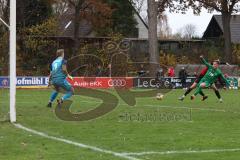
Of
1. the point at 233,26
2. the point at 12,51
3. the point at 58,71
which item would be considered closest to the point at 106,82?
the point at 58,71

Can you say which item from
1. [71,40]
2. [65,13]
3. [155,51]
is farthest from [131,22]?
[155,51]

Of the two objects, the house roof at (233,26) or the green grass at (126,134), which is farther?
the house roof at (233,26)

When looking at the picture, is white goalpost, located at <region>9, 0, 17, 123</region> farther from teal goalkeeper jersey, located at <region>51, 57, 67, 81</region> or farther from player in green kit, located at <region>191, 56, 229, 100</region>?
player in green kit, located at <region>191, 56, 229, 100</region>

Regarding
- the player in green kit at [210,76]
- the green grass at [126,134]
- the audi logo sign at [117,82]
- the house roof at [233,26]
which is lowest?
the green grass at [126,134]

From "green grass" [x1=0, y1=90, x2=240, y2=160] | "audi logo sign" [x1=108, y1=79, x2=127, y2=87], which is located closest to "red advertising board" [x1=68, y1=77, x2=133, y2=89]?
"audi logo sign" [x1=108, y1=79, x2=127, y2=87]

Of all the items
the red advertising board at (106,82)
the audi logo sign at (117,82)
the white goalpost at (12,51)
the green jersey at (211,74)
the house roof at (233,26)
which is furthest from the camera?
the house roof at (233,26)

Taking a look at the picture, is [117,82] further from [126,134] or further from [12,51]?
[126,134]

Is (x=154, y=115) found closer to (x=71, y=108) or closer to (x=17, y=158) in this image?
(x=71, y=108)

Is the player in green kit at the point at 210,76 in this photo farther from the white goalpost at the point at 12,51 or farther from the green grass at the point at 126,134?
the white goalpost at the point at 12,51

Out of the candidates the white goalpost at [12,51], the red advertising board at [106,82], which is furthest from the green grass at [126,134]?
the red advertising board at [106,82]

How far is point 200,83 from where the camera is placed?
78.4 ft

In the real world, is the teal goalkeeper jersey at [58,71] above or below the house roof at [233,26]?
A: below

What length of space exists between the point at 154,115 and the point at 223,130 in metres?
4.11

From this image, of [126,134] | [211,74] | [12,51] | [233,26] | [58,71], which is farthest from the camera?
[233,26]
